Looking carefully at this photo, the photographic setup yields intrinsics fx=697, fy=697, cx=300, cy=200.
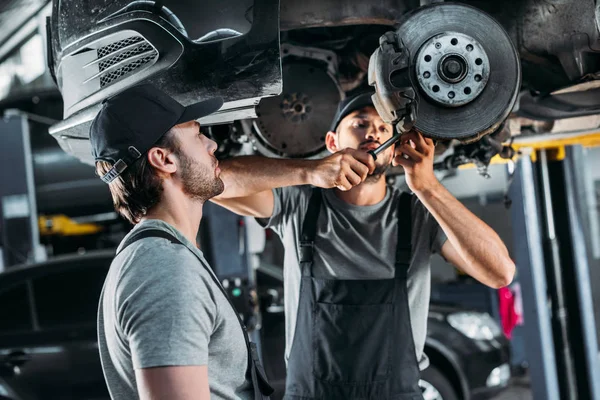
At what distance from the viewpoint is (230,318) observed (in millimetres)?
1270

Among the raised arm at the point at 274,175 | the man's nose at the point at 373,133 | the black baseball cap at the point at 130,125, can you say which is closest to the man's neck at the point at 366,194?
the man's nose at the point at 373,133

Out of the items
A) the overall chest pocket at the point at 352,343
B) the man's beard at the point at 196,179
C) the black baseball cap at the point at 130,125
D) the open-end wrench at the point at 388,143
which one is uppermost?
the black baseball cap at the point at 130,125

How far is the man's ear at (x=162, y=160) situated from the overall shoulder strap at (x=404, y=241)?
89cm

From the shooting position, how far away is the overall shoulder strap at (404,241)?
2041 mm

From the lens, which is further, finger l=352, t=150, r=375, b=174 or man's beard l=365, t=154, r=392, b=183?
man's beard l=365, t=154, r=392, b=183

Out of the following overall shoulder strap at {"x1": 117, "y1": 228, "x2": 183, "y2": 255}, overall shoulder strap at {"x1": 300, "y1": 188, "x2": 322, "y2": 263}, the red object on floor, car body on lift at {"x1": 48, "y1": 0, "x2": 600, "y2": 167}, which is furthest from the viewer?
the red object on floor

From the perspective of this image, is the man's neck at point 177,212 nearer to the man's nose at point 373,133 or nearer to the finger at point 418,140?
the finger at point 418,140

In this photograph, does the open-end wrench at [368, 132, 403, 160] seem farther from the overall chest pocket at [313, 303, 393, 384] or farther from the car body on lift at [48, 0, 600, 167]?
the overall chest pocket at [313, 303, 393, 384]

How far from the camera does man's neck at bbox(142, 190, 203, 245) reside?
1.36 m

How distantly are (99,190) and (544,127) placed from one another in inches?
197

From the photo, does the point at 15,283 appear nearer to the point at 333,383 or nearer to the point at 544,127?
the point at 333,383

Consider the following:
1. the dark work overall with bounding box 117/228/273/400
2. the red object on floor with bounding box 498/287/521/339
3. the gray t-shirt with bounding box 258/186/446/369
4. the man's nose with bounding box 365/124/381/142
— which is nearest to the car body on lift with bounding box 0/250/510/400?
the red object on floor with bounding box 498/287/521/339

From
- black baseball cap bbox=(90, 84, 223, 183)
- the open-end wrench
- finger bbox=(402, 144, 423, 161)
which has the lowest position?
finger bbox=(402, 144, 423, 161)

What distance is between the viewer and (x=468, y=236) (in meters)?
1.89
